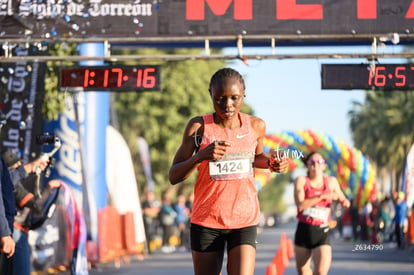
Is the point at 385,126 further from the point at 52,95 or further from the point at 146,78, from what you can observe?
the point at 146,78

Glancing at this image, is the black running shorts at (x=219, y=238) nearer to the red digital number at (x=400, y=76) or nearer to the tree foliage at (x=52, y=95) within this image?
the red digital number at (x=400, y=76)

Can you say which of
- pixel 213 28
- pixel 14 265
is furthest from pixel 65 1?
pixel 14 265

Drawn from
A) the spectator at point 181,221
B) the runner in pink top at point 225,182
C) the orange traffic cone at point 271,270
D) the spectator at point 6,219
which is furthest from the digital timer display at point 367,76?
the spectator at point 181,221

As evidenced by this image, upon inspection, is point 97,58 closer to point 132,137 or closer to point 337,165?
point 337,165

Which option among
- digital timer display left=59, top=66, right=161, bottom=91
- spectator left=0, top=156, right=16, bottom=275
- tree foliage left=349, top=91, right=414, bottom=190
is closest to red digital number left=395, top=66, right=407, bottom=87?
digital timer display left=59, top=66, right=161, bottom=91

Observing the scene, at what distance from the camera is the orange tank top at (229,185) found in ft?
21.9

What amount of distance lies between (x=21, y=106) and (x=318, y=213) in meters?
5.16

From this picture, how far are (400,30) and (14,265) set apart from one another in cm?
690

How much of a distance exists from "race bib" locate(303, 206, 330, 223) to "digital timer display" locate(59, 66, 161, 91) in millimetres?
3283

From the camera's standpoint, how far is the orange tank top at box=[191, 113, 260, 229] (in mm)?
Result: 6660

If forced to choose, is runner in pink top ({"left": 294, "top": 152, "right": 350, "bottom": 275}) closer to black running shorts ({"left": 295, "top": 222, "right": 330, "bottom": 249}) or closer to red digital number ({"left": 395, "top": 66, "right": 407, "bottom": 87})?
black running shorts ({"left": 295, "top": 222, "right": 330, "bottom": 249})

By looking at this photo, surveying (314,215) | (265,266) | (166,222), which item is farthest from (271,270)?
(166,222)

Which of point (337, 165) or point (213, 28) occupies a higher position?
point (213, 28)

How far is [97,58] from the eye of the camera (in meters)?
13.3
